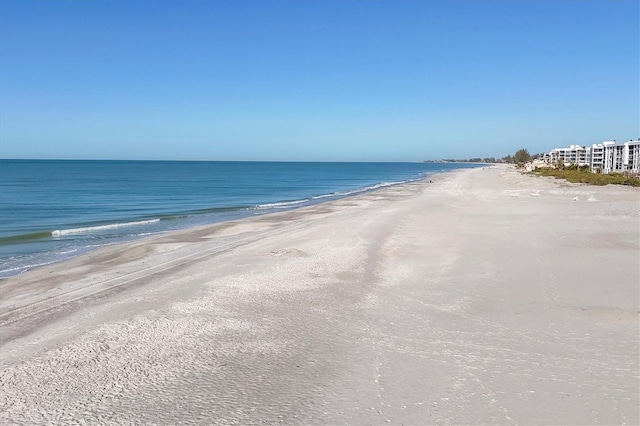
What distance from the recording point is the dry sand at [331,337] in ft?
16.4

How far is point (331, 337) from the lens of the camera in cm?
701

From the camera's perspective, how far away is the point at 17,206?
3000 cm

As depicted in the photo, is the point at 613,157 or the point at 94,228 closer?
the point at 94,228

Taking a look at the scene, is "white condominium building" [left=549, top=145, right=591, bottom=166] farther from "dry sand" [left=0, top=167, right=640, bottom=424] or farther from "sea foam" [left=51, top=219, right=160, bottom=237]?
"dry sand" [left=0, top=167, right=640, bottom=424]

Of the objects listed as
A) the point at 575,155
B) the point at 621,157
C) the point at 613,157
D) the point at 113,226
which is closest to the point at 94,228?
the point at 113,226

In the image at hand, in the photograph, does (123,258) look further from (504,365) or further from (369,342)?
(504,365)

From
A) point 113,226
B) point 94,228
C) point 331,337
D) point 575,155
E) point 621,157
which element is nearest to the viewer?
point 331,337

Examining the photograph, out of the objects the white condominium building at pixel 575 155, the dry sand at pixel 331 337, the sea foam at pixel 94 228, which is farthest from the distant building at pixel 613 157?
the dry sand at pixel 331 337

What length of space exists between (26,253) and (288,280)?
10.6 metres

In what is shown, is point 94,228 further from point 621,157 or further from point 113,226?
point 621,157

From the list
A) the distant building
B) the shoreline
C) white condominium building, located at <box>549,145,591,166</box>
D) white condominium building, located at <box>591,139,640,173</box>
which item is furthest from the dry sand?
white condominium building, located at <box>549,145,591,166</box>

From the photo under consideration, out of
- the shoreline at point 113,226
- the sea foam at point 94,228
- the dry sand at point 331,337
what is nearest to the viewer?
the dry sand at point 331,337

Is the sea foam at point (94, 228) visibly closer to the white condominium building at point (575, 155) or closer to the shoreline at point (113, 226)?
the shoreline at point (113, 226)

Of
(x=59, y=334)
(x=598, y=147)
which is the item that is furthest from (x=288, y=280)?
(x=598, y=147)
